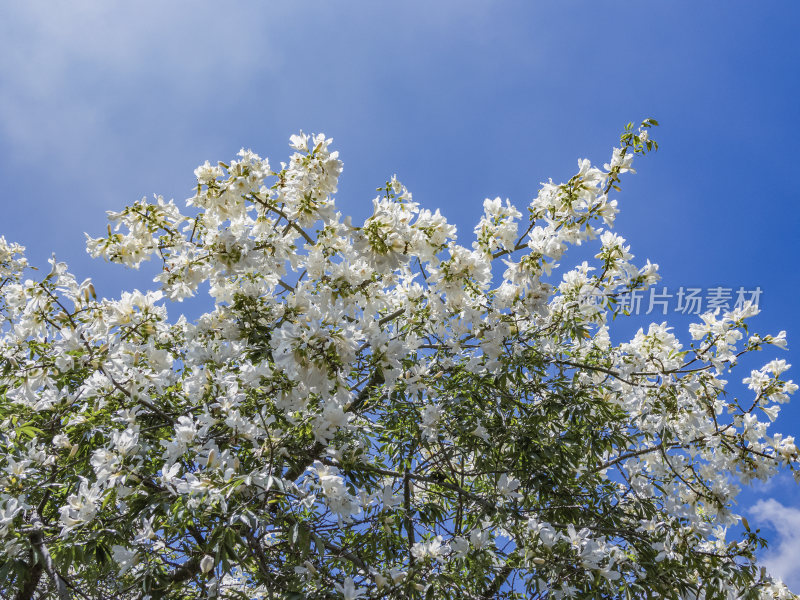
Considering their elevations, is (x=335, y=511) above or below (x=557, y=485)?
below

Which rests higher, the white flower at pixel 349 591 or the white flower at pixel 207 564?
the white flower at pixel 349 591

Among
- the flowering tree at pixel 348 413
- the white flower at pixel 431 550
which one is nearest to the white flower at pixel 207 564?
the flowering tree at pixel 348 413

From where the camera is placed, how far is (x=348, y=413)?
2.62 metres

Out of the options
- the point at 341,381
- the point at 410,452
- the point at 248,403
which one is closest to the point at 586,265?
the point at 410,452

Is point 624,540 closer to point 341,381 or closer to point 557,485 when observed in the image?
point 557,485

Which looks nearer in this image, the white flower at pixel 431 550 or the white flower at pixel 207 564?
the white flower at pixel 207 564

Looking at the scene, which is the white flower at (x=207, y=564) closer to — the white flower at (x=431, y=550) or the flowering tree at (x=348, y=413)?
the flowering tree at (x=348, y=413)

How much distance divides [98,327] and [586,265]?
2.51 meters

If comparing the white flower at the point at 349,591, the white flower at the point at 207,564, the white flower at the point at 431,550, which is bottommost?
A: the white flower at the point at 207,564

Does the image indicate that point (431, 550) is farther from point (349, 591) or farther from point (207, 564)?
point (207, 564)

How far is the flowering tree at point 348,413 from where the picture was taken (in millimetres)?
2193

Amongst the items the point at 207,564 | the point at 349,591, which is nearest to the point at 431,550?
the point at 349,591

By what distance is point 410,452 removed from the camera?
10.2 feet

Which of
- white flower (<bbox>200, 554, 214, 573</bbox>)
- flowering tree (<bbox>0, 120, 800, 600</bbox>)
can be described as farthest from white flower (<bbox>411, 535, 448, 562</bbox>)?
white flower (<bbox>200, 554, 214, 573</bbox>)
